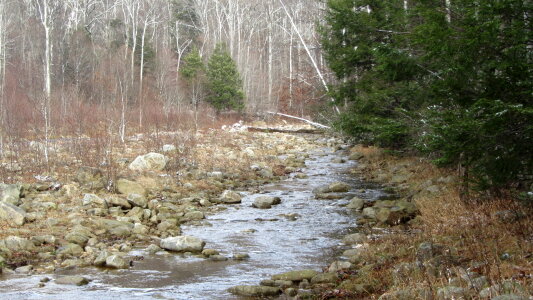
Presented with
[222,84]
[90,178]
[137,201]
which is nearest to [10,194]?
[90,178]

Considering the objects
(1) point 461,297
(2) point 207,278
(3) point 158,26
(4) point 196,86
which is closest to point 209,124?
(4) point 196,86

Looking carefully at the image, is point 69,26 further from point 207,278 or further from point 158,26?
point 207,278

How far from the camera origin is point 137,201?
12.3m

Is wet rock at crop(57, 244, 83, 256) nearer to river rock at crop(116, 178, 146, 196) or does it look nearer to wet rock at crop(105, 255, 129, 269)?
wet rock at crop(105, 255, 129, 269)

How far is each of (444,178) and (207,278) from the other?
738 centimetres

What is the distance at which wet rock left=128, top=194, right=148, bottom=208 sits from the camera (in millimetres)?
12281

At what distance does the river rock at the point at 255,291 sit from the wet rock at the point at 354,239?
2805 millimetres

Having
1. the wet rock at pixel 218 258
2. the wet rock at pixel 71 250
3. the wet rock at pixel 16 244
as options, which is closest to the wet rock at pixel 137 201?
the wet rock at pixel 71 250

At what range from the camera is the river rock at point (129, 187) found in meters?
13.2

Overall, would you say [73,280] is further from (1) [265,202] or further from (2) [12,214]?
(1) [265,202]

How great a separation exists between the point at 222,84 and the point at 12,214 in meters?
31.7

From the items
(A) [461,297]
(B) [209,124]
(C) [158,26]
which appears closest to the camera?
(A) [461,297]

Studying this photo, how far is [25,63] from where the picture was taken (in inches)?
1524

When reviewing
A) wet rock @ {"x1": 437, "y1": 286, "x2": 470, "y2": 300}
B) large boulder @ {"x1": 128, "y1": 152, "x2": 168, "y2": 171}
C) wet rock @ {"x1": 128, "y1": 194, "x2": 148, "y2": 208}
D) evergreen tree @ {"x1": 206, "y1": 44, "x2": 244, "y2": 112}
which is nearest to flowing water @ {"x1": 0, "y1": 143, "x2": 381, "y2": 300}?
wet rock @ {"x1": 128, "y1": 194, "x2": 148, "y2": 208}
